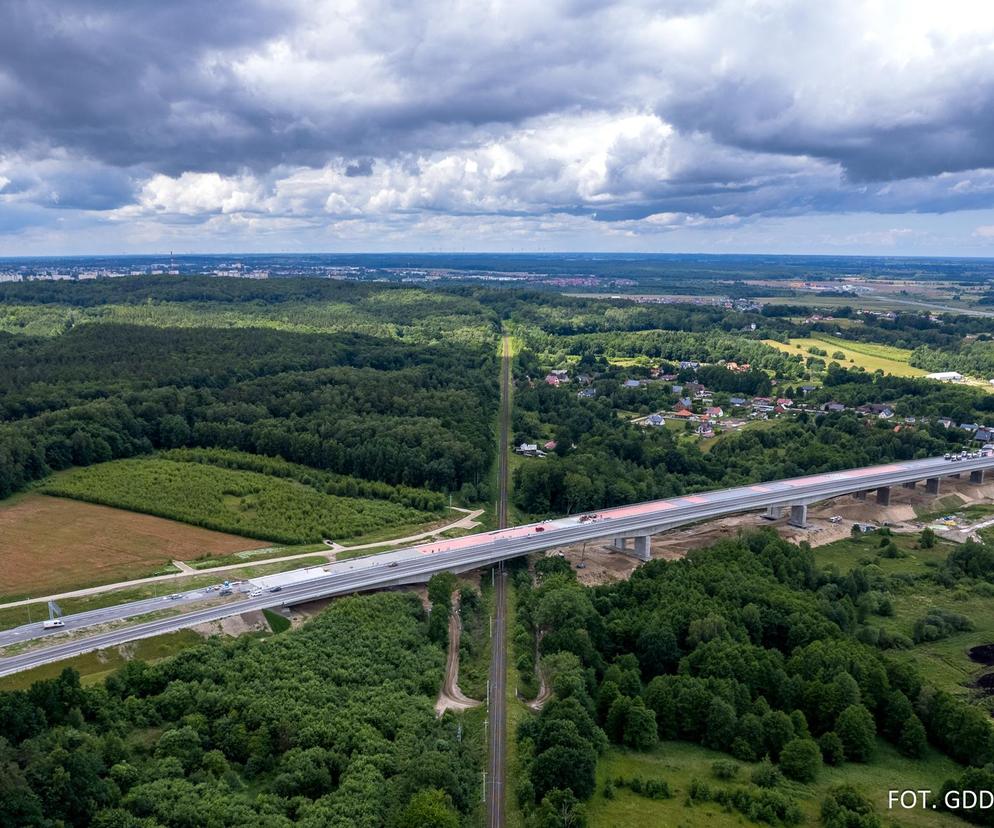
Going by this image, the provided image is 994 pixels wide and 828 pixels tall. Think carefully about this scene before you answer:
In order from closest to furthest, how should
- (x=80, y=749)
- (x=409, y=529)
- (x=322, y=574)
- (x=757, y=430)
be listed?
(x=80, y=749) < (x=322, y=574) < (x=409, y=529) < (x=757, y=430)

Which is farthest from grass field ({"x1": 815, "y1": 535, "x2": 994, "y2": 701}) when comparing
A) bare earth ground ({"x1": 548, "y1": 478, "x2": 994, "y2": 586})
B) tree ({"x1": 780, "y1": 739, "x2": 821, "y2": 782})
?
tree ({"x1": 780, "y1": 739, "x2": 821, "y2": 782})

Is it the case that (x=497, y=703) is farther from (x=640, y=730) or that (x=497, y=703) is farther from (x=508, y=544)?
(x=508, y=544)

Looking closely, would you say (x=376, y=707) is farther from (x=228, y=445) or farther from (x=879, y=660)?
(x=228, y=445)

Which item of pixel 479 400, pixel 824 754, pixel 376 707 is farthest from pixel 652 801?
pixel 479 400

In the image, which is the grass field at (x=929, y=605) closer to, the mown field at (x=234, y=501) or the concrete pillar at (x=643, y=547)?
the concrete pillar at (x=643, y=547)

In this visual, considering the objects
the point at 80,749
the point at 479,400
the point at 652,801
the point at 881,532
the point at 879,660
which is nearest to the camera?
the point at 80,749

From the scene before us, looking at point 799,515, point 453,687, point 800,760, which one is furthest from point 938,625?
point 453,687
